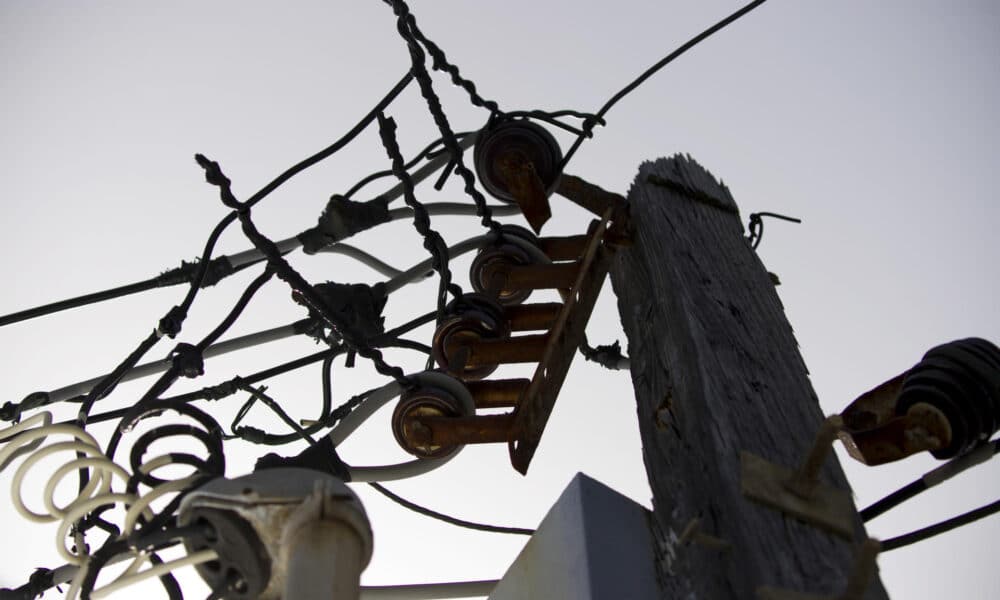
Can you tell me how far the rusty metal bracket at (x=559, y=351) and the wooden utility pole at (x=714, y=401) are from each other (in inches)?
2.3

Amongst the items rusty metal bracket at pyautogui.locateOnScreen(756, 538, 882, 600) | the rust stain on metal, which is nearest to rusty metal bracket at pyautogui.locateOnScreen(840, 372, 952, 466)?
rusty metal bracket at pyautogui.locateOnScreen(756, 538, 882, 600)

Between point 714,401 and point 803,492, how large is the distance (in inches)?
8.4

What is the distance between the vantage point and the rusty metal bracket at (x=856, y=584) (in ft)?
2.97

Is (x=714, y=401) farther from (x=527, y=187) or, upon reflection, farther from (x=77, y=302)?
(x=77, y=302)

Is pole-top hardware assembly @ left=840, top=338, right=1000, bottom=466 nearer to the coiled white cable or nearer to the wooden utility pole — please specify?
the wooden utility pole

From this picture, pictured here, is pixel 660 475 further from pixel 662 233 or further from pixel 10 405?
pixel 10 405

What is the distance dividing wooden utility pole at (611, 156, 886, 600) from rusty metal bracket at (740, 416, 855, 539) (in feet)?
0.03

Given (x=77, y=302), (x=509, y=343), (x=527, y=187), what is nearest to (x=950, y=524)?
(x=509, y=343)

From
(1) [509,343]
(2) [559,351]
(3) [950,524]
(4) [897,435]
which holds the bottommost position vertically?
(3) [950,524]

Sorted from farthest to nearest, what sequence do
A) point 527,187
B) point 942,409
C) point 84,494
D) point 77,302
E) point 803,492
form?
point 77,302 → point 527,187 → point 84,494 → point 942,409 → point 803,492

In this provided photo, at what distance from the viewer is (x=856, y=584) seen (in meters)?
0.95

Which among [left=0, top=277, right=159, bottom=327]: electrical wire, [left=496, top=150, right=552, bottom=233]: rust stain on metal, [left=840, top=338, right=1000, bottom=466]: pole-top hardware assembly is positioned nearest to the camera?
[left=840, top=338, right=1000, bottom=466]: pole-top hardware assembly

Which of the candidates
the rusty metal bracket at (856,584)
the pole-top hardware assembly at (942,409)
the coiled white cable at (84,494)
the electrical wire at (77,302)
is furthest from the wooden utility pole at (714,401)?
the electrical wire at (77,302)

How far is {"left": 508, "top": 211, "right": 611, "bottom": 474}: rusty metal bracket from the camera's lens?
6.10 feet
